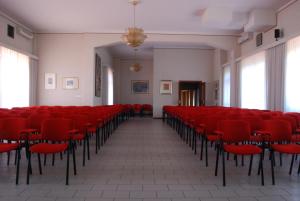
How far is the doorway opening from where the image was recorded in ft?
54.6

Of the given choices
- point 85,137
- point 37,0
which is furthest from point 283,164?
point 37,0

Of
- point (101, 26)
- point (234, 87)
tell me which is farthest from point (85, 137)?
point (234, 87)

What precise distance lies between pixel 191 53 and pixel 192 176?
44.3 ft

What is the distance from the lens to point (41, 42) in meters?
13.2

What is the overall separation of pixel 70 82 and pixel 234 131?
10536 mm

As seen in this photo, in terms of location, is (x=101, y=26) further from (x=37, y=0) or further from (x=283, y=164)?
(x=283, y=164)

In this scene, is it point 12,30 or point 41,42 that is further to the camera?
point 41,42

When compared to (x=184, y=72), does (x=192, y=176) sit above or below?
below

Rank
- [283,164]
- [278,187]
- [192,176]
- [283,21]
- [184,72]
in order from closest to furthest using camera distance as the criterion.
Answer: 1. [278,187]
2. [192,176]
3. [283,164]
4. [283,21]
5. [184,72]

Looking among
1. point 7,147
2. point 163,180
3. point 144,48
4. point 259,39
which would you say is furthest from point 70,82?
point 163,180

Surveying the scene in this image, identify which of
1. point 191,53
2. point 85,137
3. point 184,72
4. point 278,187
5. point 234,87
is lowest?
point 278,187

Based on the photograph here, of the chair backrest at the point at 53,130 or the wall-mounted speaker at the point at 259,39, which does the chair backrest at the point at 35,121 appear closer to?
the chair backrest at the point at 53,130

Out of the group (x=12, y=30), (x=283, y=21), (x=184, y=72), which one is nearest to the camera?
(x=283, y=21)

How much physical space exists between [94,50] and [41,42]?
240 centimetres
